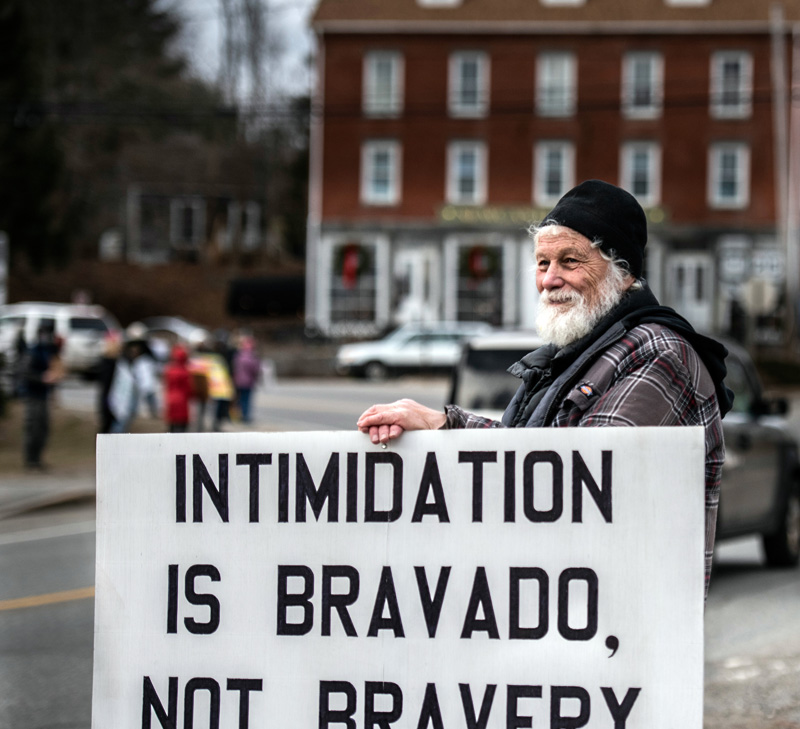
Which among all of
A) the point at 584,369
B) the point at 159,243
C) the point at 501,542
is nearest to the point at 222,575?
the point at 501,542

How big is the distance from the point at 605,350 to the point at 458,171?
41.5 meters

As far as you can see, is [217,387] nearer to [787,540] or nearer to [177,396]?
[177,396]

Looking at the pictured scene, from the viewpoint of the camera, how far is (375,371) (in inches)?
1416

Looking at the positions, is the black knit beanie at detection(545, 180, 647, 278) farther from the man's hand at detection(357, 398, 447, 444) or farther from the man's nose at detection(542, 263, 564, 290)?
the man's hand at detection(357, 398, 447, 444)

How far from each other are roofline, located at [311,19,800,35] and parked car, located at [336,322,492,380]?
1244 cm

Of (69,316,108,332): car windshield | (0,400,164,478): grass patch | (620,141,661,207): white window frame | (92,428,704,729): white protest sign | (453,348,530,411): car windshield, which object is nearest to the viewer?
(92,428,704,729): white protest sign

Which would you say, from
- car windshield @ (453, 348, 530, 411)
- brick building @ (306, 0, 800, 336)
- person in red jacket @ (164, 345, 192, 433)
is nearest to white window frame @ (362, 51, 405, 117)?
brick building @ (306, 0, 800, 336)

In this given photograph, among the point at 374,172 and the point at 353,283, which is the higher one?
the point at 374,172

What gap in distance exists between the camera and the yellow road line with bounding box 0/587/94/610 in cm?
858

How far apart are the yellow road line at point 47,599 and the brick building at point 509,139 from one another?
33903 mm

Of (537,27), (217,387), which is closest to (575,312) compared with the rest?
(217,387)

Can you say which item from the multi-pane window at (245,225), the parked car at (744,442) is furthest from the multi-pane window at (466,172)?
the parked car at (744,442)

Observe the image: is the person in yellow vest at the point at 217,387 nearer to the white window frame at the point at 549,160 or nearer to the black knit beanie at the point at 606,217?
the black knit beanie at the point at 606,217

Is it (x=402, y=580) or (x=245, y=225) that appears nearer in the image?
(x=402, y=580)
